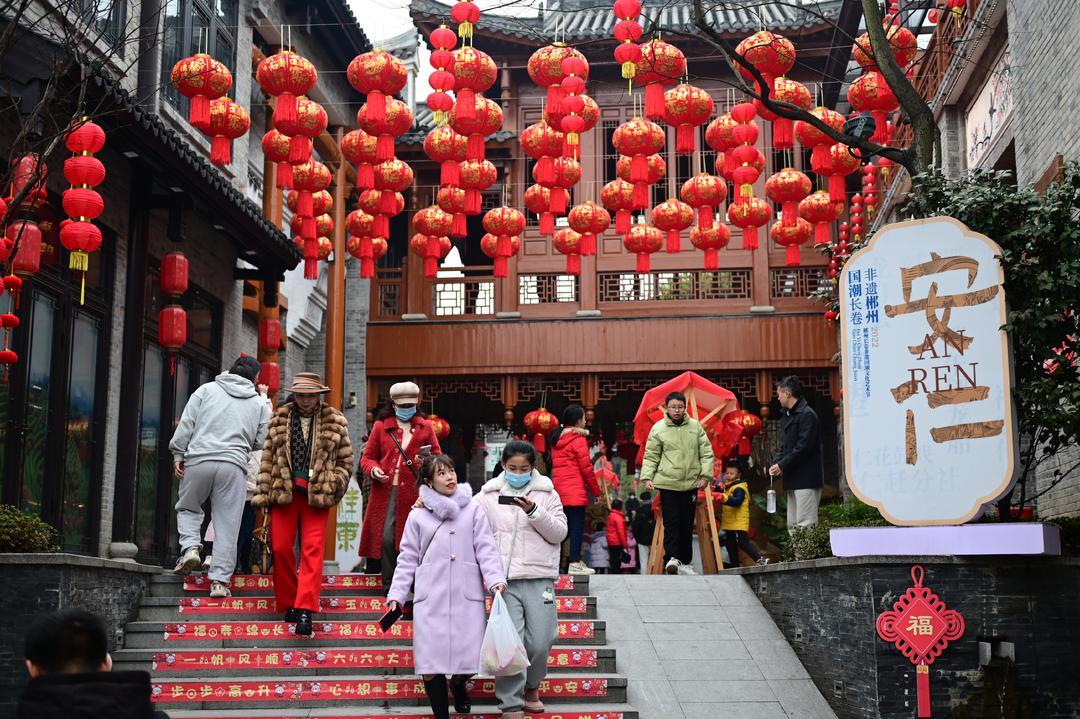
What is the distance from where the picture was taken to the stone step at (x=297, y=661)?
8328 mm

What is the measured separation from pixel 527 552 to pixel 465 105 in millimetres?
6380

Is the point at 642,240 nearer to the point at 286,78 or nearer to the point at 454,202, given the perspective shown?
the point at 454,202

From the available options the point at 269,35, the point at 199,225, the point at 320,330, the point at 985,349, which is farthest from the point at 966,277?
the point at 320,330

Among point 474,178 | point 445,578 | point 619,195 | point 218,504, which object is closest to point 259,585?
point 218,504

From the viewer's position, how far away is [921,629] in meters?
7.55

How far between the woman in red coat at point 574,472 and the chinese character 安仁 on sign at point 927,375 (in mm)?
3589

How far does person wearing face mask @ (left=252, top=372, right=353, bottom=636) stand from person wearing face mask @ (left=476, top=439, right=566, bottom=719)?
5.09ft

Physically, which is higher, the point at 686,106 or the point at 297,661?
the point at 686,106

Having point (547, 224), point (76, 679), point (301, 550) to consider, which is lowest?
point (76, 679)

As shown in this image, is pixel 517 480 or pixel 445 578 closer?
pixel 445 578

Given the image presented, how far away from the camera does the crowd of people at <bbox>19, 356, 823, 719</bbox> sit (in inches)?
282

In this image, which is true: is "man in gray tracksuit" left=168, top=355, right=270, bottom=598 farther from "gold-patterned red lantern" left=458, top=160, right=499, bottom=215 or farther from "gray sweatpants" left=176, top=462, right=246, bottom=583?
"gold-patterned red lantern" left=458, top=160, right=499, bottom=215

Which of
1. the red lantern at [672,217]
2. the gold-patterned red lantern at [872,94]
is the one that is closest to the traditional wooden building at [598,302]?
the red lantern at [672,217]

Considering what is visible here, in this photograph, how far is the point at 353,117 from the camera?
72.5ft
